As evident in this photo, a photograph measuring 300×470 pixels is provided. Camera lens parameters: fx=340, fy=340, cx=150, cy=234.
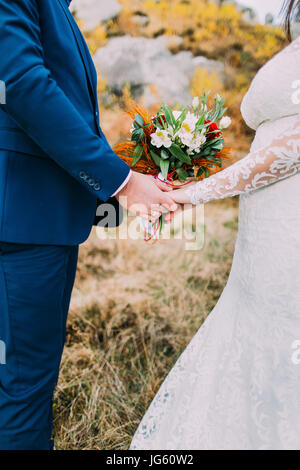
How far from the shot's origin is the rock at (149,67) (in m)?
4.91

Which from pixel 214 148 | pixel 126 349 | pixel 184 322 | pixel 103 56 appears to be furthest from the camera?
pixel 103 56

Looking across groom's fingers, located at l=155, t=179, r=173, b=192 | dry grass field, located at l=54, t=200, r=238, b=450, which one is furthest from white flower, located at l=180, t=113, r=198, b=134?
dry grass field, located at l=54, t=200, r=238, b=450

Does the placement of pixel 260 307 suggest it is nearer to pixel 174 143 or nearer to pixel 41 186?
pixel 174 143

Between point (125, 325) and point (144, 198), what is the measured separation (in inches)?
62.4

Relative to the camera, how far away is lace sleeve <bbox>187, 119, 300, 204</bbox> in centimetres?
102

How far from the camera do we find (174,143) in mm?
1308

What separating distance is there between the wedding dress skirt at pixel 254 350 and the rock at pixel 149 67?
4.28 m

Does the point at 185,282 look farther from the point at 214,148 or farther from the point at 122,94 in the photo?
the point at 122,94

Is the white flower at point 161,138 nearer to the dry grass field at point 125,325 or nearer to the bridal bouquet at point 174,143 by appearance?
the bridal bouquet at point 174,143

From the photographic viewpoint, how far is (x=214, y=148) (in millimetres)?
1397

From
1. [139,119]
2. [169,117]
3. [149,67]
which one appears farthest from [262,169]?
[149,67]

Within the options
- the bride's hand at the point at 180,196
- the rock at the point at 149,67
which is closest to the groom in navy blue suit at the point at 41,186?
the bride's hand at the point at 180,196

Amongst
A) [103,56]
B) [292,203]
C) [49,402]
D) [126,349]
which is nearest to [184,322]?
[126,349]

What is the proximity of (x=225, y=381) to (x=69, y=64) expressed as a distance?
121 cm
